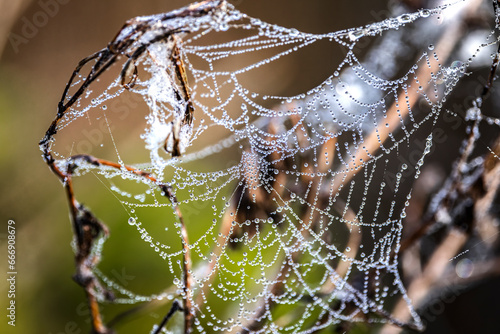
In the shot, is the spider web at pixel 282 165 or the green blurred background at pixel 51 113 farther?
the green blurred background at pixel 51 113

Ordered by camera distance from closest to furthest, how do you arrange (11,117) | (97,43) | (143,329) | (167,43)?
(167,43) → (143,329) → (11,117) → (97,43)

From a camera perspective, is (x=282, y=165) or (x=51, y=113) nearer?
(x=282, y=165)

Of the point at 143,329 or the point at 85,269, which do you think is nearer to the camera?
the point at 85,269

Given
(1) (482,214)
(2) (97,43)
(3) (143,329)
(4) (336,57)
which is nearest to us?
(1) (482,214)

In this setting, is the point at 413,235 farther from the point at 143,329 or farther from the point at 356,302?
the point at 143,329

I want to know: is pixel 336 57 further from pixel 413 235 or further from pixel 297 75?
pixel 413 235

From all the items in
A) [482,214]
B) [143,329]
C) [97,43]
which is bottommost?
[143,329]

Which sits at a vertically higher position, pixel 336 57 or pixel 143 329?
pixel 336 57

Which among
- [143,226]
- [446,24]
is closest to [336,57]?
[446,24]

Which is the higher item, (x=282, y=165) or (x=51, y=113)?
(x=51, y=113)

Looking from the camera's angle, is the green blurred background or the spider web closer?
the spider web
